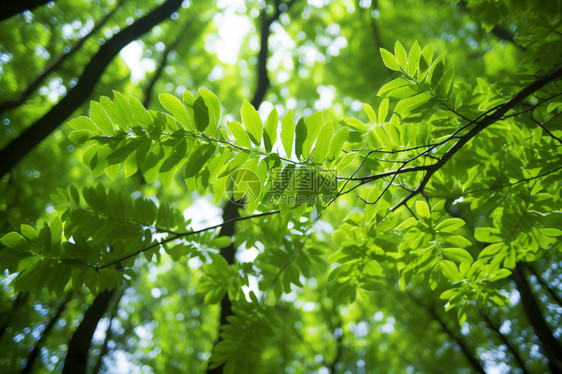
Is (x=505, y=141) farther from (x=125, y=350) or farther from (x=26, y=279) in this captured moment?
(x=125, y=350)

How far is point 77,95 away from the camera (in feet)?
7.80

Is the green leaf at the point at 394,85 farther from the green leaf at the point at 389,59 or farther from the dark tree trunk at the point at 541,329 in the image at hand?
the dark tree trunk at the point at 541,329

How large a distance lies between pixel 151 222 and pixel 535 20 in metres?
2.14

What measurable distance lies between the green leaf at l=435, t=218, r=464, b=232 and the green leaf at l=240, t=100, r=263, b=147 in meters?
0.98

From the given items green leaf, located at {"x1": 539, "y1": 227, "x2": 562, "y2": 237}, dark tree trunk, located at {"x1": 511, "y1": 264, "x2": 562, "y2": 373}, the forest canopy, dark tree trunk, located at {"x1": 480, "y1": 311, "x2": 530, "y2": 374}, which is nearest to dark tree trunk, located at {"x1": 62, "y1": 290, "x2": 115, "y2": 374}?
the forest canopy

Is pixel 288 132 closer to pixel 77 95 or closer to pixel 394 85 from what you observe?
pixel 394 85

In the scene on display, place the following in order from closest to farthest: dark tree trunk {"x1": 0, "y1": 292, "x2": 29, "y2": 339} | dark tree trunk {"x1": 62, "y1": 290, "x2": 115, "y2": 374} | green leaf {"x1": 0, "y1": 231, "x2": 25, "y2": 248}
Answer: green leaf {"x1": 0, "y1": 231, "x2": 25, "y2": 248}
dark tree trunk {"x1": 62, "y1": 290, "x2": 115, "y2": 374}
dark tree trunk {"x1": 0, "y1": 292, "x2": 29, "y2": 339}

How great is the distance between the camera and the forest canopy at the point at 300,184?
4.10 feet

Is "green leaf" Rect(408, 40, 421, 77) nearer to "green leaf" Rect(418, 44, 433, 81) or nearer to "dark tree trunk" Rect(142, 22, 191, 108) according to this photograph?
"green leaf" Rect(418, 44, 433, 81)

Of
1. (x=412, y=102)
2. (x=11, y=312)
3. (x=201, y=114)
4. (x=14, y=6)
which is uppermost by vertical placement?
(x=14, y=6)

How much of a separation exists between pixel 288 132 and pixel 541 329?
2.89 meters

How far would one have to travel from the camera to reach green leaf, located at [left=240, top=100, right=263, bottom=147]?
1.20 m

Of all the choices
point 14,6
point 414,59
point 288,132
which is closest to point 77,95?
point 14,6

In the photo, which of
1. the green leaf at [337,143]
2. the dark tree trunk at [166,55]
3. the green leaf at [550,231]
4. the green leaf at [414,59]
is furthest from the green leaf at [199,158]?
the dark tree trunk at [166,55]
